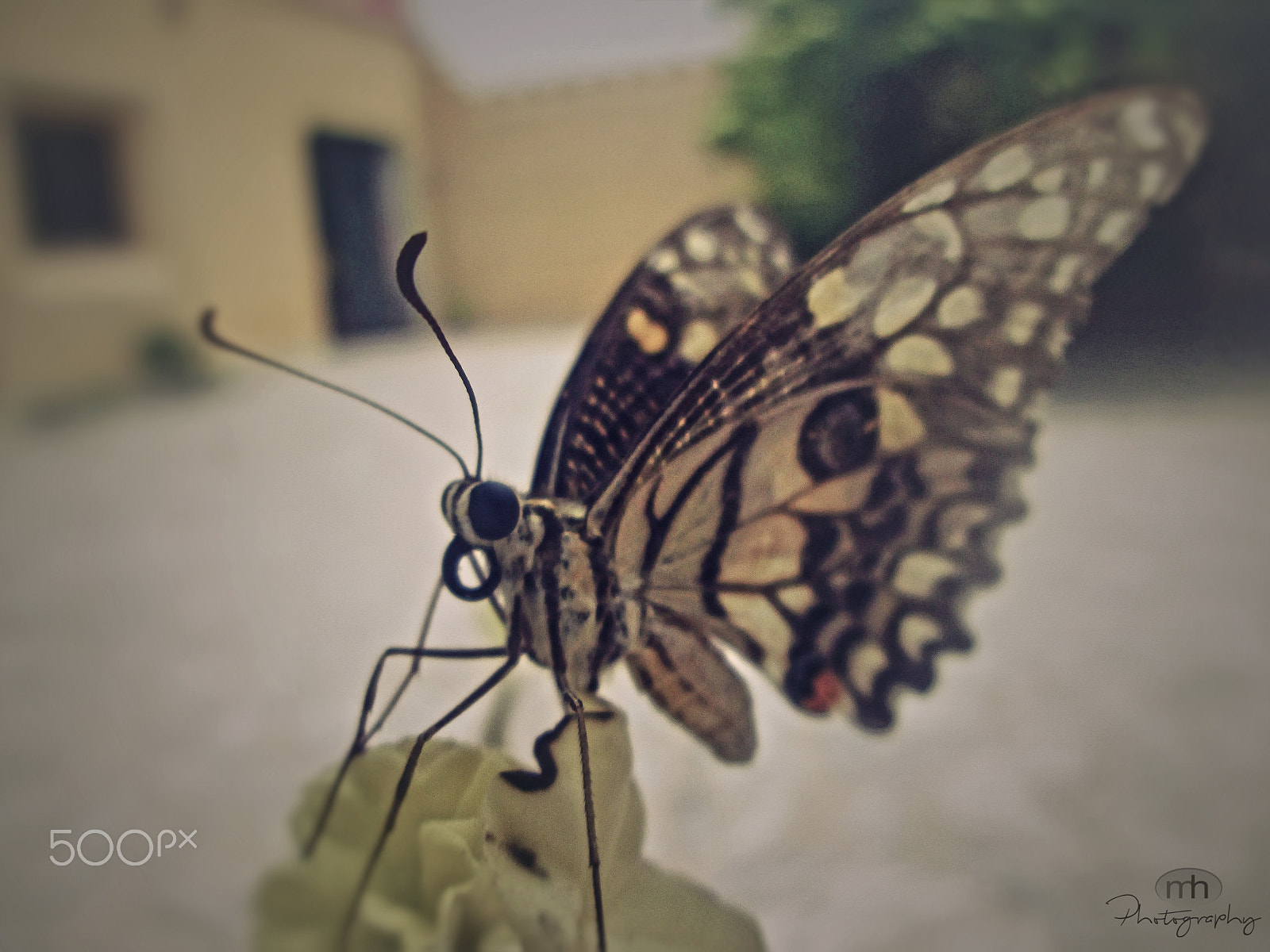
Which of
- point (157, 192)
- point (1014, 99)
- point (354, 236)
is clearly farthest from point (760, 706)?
point (157, 192)

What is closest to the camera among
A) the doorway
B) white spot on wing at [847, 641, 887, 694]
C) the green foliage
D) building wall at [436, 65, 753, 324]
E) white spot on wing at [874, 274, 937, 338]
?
white spot on wing at [874, 274, 937, 338]

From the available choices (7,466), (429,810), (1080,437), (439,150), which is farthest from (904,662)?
(439,150)

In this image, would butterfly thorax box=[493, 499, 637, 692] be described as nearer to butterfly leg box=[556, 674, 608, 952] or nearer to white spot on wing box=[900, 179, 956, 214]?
butterfly leg box=[556, 674, 608, 952]

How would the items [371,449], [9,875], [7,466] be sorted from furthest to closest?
[7,466] < [371,449] < [9,875]

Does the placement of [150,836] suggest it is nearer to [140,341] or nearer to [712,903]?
[712,903]

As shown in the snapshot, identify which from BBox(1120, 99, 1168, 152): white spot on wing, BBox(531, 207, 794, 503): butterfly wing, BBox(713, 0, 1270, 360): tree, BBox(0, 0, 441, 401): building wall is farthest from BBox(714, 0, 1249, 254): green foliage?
BBox(0, 0, 441, 401): building wall

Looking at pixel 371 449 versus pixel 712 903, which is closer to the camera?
pixel 712 903
